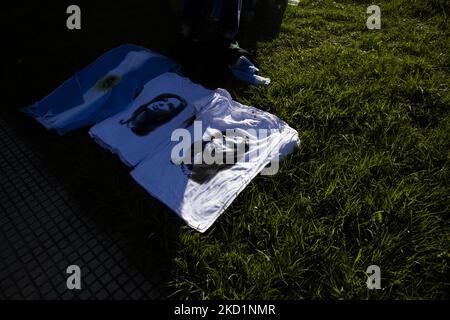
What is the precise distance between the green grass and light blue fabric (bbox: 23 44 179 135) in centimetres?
119

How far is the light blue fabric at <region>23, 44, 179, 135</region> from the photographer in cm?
358

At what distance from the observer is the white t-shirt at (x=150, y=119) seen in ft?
10.5

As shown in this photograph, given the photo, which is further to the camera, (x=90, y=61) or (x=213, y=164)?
(x=90, y=61)

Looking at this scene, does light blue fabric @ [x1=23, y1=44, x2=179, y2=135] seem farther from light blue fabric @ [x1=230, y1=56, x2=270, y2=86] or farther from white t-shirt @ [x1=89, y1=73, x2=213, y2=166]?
light blue fabric @ [x1=230, y1=56, x2=270, y2=86]

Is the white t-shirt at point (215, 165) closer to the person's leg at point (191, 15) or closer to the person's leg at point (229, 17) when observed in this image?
the person's leg at point (229, 17)

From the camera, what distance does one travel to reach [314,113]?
3.38 m

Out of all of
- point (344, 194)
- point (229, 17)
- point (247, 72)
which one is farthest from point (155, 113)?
point (344, 194)

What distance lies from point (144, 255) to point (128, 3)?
A: 486 cm

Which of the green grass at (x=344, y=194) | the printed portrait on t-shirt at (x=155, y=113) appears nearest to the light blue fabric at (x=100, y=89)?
the printed portrait on t-shirt at (x=155, y=113)

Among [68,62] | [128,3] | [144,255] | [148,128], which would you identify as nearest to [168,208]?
[144,255]

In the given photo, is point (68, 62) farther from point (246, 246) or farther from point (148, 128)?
point (246, 246)

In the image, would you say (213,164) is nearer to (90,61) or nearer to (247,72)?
(247,72)

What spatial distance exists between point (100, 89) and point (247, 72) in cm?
174

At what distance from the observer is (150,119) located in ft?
11.3
